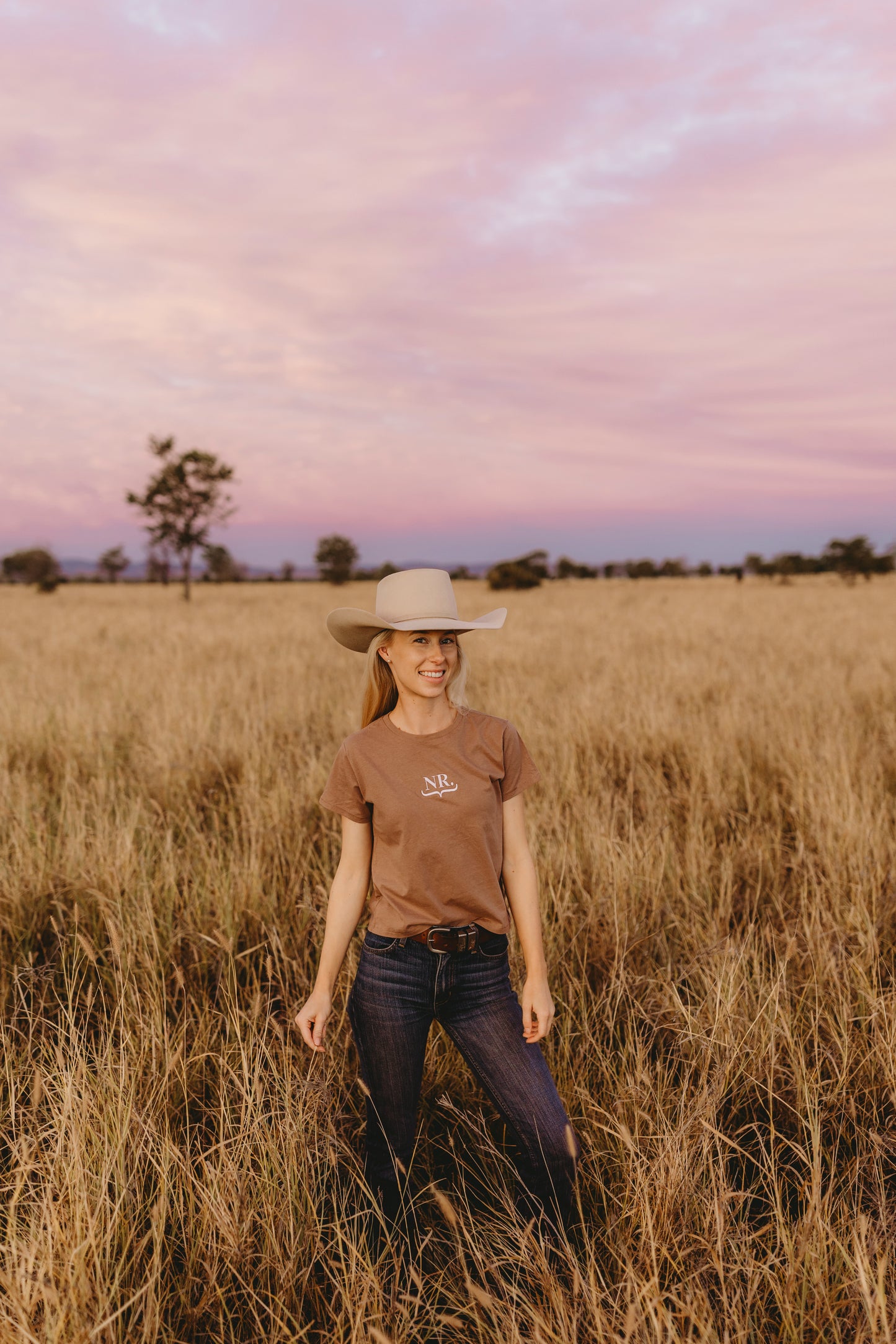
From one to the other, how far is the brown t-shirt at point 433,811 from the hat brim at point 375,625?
0.27 metres

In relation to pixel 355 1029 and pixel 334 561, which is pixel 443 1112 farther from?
pixel 334 561

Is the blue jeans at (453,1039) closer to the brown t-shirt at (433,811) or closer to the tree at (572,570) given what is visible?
the brown t-shirt at (433,811)

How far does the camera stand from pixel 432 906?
1.76 metres

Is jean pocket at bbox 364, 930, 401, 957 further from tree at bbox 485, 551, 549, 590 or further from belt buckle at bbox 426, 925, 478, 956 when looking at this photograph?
tree at bbox 485, 551, 549, 590

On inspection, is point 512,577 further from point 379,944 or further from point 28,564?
point 28,564

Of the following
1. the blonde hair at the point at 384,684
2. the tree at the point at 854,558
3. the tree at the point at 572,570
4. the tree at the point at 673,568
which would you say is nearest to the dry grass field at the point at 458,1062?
the blonde hair at the point at 384,684

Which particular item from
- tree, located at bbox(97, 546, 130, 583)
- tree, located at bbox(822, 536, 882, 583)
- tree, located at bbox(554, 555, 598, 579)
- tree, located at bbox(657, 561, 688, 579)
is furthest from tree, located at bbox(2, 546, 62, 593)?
tree, located at bbox(822, 536, 882, 583)

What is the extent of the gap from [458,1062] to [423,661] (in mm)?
1265

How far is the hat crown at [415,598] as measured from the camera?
6.02 ft

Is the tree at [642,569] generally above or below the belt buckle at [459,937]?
above

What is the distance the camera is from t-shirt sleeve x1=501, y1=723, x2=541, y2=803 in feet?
6.20

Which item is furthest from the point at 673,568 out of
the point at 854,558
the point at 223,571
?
the point at 223,571

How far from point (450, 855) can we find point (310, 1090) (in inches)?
31.3

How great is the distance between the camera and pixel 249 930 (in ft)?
9.28
